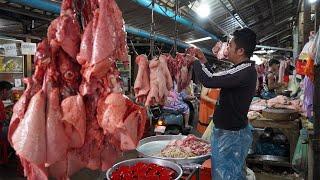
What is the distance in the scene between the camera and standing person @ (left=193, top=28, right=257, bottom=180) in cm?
395

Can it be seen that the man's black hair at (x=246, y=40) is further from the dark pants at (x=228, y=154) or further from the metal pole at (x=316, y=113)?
the metal pole at (x=316, y=113)

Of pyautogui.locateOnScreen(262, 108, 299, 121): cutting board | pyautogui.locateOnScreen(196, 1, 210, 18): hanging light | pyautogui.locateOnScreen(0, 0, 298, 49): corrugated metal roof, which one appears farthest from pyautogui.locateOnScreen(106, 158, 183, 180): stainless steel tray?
pyautogui.locateOnScreen(196, 1, 210, 18): hanging light

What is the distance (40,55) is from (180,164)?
2.27 metres

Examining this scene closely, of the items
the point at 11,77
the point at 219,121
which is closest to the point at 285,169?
the point at 219,121

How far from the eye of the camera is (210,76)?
12.7ft

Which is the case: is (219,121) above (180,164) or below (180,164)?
above

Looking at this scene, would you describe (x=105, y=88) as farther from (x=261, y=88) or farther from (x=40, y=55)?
(x=261, y=88)

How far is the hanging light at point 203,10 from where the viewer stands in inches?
359

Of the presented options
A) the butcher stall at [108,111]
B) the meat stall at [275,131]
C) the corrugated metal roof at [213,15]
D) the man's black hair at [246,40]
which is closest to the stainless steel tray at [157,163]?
the butcher stall at [108,111]

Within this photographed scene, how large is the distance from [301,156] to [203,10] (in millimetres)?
5148

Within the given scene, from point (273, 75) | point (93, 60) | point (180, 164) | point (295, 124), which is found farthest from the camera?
point (273, 75)

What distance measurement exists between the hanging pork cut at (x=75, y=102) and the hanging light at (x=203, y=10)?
731 centimetres

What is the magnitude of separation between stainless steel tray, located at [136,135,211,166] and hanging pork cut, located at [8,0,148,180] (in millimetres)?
1746

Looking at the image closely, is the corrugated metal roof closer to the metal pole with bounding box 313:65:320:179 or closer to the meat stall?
the meat stall
